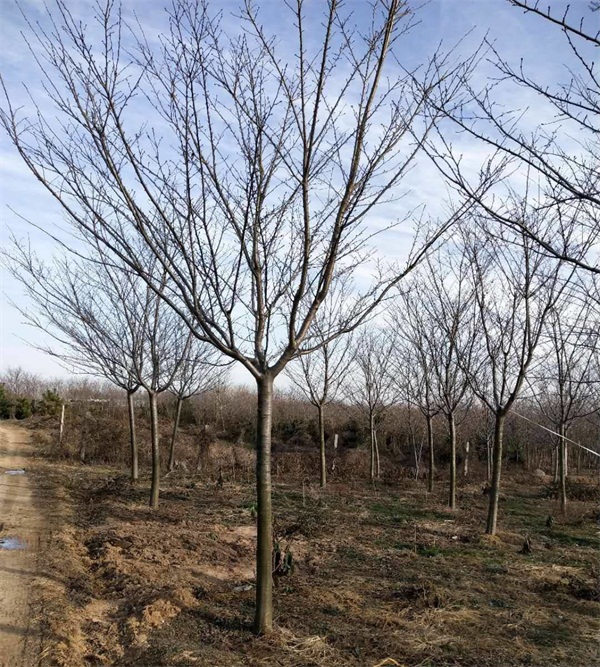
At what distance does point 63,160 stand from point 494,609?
5121 mm

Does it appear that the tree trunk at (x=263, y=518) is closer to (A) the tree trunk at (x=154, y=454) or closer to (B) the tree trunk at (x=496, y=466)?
(B) the tree trunk at (x=496, y=466)

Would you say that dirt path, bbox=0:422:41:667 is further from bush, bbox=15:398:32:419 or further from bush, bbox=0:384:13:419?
bush, bbox=0:384:13:419

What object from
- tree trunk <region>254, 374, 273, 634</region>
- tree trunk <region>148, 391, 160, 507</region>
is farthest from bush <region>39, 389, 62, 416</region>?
tree trunk <region>254, 374, 273, 634</region>

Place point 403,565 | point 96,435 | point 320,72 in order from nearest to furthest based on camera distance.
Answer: point 320,72 → point 403,565 → point 96,435

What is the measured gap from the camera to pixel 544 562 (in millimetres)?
7105

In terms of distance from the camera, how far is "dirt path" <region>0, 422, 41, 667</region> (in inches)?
153

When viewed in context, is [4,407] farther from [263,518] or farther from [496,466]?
[263,518]

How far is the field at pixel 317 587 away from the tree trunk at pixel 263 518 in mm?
163

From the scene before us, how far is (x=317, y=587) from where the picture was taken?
5.35 metres

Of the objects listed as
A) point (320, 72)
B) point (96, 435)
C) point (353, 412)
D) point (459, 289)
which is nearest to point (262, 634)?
point (320, 72)

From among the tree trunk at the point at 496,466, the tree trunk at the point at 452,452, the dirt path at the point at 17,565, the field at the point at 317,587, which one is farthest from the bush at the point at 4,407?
the tree trunk at the point at 496,466

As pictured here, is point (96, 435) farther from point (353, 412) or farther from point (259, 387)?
point (259, 387)

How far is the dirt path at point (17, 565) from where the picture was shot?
389 centimetres

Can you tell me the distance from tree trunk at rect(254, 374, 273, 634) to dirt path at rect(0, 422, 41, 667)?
150 centimetres
